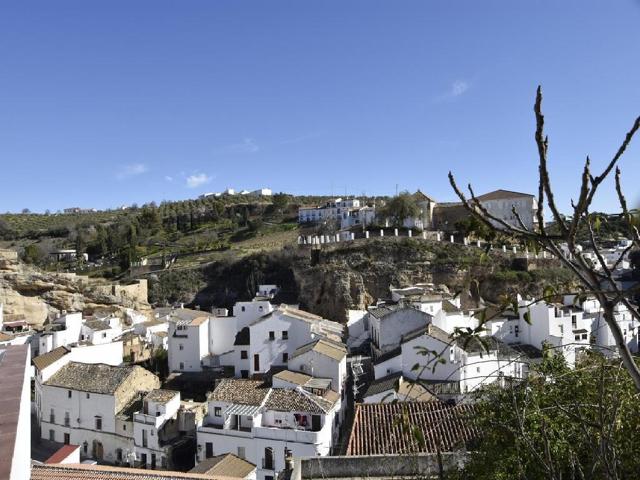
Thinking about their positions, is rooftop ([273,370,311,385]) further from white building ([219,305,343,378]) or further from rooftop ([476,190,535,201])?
rooftop ([476,190,535,201])

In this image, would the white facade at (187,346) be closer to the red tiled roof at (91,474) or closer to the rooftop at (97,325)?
the rooftop at (97,325)

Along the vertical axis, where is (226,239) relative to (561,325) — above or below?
above

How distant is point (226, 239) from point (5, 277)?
22.9 metres

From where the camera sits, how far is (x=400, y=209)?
41.8m

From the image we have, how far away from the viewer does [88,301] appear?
34.4 metres

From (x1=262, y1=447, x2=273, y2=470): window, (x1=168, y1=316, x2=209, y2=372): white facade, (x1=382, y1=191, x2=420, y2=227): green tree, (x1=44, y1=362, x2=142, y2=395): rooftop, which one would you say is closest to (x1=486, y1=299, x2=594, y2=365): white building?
(x1=262, y1=447, x2=273, y2=470): window

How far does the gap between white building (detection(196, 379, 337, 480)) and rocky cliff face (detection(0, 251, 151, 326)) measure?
761 inches

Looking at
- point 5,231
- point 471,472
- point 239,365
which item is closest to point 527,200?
point 239,365

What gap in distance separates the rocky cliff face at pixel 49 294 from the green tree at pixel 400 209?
21.6 m

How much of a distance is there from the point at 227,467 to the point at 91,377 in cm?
963

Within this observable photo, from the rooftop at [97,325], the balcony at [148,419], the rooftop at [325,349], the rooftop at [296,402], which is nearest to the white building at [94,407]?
the balcony at [148,419]

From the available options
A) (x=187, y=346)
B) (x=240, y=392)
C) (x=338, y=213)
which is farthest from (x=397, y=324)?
(x=338, y=213)

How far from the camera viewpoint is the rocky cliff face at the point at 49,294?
103 ft

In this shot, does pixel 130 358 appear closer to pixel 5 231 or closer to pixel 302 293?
pixel 302 293
